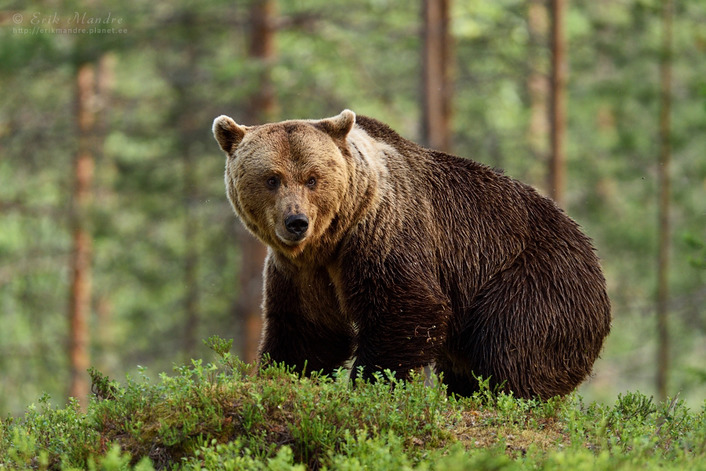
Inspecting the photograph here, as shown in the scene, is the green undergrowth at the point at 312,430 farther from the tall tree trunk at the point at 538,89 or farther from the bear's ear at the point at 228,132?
the tall tree trunk at the point at 538,89

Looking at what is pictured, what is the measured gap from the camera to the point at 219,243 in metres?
19.2

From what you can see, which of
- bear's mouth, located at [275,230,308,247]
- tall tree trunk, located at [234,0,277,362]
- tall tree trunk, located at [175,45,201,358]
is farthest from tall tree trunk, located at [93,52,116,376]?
bear's mouth, located at [275,230,308,247]

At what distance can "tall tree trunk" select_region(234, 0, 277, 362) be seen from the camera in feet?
51.3

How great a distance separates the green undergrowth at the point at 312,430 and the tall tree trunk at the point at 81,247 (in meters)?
12.9

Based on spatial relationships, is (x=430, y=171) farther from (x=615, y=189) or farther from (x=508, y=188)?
(x=615, y=189)

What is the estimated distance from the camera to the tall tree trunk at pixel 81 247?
17.9 m

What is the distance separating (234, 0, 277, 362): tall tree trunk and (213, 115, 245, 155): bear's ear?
8.72 meters

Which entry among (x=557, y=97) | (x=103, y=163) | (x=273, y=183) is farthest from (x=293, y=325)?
(x=103, y=163)

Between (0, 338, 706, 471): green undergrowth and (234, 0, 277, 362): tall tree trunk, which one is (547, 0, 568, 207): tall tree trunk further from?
(0, 338, 706, 471): green undergrowth

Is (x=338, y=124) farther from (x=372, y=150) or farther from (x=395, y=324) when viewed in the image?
(x=395, y=324)

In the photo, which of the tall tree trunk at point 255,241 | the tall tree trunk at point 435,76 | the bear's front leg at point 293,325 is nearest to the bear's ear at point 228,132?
the bear's front leg at point 293,325

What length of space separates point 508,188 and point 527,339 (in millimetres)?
1278

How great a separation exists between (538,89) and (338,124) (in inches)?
569

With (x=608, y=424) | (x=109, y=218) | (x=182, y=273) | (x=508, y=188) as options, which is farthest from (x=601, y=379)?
(x=608, y=424)
